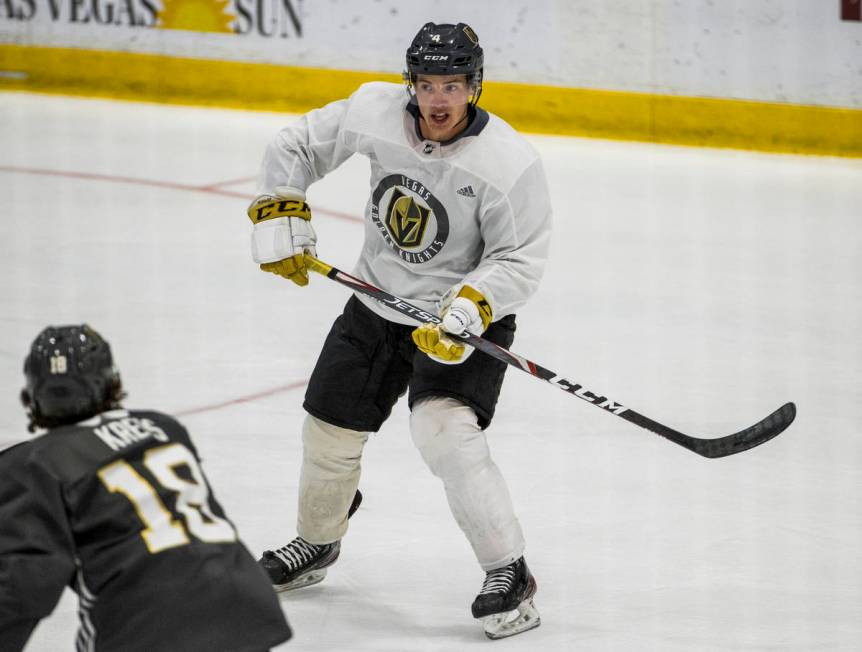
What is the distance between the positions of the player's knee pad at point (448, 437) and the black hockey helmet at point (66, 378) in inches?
37.0

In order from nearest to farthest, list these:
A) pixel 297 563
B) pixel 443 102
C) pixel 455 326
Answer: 1. pixel 455 326
2. pixel 443 102
3. pixel 297 563

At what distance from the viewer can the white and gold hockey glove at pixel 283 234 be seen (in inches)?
109

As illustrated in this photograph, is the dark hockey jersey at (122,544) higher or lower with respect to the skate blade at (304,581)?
higher

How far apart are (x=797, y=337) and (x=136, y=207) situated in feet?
8.75

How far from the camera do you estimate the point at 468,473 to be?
102 inches

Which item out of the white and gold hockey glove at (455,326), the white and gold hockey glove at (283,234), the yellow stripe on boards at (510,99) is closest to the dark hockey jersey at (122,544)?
the white and gold hockey glove at (455,326)

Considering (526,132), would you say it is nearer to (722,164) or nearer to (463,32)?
(722,164)

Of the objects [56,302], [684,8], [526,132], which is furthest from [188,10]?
[56,302]

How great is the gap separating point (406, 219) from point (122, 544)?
46.1 inches

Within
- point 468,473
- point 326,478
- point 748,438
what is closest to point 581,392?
point 468,473

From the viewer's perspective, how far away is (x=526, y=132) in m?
7.17

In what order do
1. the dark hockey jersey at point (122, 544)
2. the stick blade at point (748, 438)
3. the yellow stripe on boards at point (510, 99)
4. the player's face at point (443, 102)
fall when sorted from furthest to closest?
the yellow stripe on boards at point (510, 99) → the stick blade at point (748, 438) → the player's face at point (443, 102) → the dark hockey jersey at point (122, 544)

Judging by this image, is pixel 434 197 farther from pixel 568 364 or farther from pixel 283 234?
pixel 568 364

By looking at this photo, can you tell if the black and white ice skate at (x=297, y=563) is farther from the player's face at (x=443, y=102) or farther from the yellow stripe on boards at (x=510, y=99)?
the yellow stripe on boards at (x=510, y=99)
